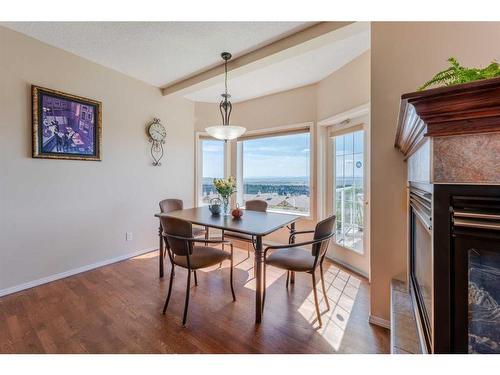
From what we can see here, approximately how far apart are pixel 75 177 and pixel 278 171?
2784 mm

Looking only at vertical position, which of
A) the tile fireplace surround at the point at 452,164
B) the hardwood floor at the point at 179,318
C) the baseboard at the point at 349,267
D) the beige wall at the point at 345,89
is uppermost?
the beige wall at the point at 345,89

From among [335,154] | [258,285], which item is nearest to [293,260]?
[258,285]

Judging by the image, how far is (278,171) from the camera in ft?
12.6

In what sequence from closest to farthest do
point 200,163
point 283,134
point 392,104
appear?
point 392,104, point 283,134, point 200,163

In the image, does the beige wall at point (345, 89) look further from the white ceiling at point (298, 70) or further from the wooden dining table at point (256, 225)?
the wooden dining table at point (256, 225)

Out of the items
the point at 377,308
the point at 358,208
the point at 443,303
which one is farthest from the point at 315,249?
the point at 358,208

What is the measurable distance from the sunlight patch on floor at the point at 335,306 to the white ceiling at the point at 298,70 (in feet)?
7.98

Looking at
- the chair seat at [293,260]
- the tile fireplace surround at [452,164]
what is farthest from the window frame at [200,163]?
the tile fireplace surround at [452,164]

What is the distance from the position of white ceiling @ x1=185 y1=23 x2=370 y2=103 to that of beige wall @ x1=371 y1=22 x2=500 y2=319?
0.44m

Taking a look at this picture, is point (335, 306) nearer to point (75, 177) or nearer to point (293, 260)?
point (293, 260)

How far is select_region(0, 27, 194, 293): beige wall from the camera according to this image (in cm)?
225

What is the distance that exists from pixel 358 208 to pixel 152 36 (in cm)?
299

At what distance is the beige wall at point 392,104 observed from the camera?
59.6 inches

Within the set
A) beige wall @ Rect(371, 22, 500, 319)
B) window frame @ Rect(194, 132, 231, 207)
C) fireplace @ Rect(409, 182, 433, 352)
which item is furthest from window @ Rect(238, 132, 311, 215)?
fireplace @ Rect(409, 182, 433, 352)
